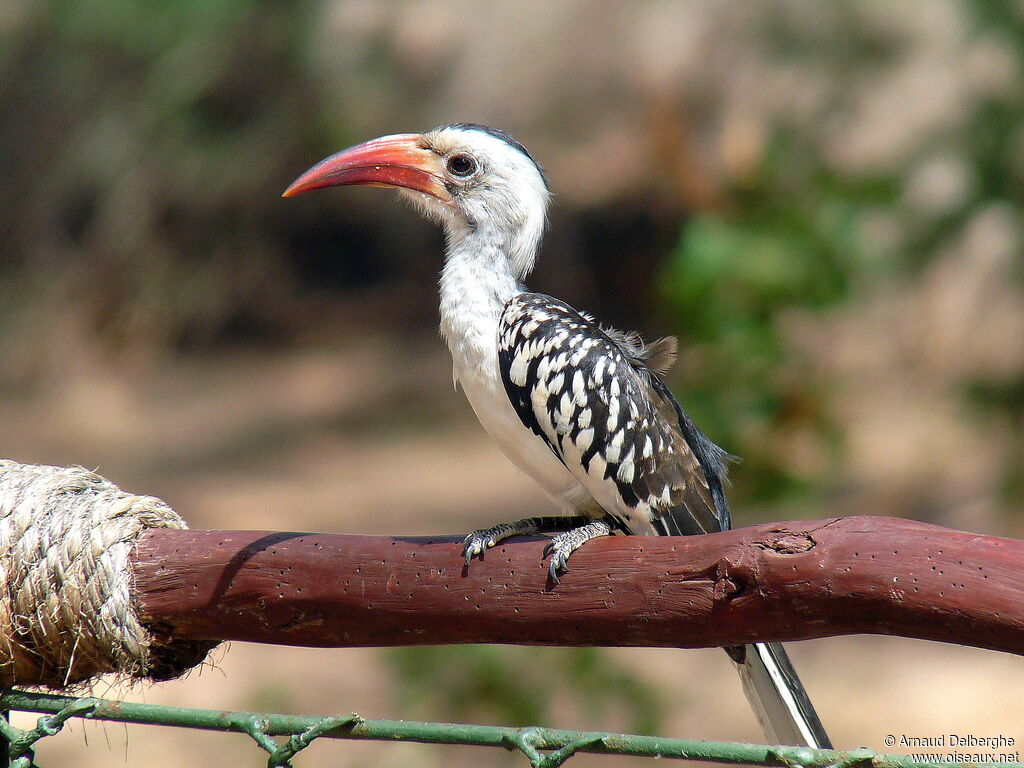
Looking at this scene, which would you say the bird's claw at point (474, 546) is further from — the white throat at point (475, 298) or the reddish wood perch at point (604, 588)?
the white throat at point (475, 298)

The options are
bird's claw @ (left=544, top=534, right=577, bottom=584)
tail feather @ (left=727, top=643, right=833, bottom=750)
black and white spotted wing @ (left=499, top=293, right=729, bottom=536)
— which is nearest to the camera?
bird's claw @ (left=544, top=534, right=577, bottom=584)

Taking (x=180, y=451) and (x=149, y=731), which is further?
(x=180, y=451)

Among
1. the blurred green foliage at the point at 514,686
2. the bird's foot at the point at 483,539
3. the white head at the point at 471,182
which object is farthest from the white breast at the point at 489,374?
the blurred green foliage at the point at 514,686

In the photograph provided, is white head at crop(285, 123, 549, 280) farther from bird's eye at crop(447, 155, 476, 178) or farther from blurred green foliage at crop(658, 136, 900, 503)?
blurred green foliage at crop(658, 136, 900, 503)

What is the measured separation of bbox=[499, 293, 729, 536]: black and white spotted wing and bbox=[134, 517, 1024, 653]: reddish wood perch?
0.62 metres

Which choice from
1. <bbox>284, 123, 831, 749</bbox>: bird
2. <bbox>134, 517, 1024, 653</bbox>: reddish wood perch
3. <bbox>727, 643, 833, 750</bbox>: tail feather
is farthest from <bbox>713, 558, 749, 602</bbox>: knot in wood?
<bbox>284, 123, 831, 749</bbox>: bird

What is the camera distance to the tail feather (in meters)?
1.91

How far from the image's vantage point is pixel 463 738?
1350mm

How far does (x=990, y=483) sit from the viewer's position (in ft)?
22.1

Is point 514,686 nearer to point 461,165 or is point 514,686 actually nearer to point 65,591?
point 461,165

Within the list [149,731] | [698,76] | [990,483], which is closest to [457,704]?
[149,731]

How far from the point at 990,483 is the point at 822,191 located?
105 inches

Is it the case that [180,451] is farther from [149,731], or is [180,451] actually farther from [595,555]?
[595,555]

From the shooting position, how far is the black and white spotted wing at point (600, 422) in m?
2.33
